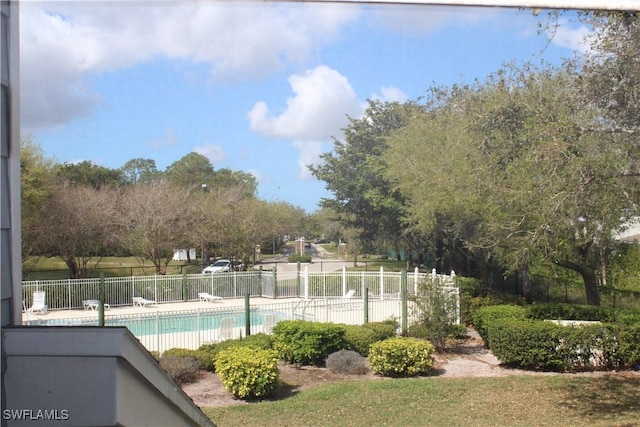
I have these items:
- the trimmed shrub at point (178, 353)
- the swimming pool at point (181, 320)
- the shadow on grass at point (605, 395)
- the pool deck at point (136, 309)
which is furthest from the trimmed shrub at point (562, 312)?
the trimmed shrub at point (178, 353)

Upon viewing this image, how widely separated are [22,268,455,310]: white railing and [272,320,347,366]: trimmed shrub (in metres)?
1.76

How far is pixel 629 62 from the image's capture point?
15.1ft

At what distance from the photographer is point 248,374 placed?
5645 mm

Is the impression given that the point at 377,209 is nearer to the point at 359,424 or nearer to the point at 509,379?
the point at 509,379

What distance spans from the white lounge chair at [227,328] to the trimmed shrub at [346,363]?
5.84 ft

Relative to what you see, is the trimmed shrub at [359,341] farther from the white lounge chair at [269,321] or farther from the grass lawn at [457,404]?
the white lounge chair at [269,321]

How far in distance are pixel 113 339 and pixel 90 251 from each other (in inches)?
249

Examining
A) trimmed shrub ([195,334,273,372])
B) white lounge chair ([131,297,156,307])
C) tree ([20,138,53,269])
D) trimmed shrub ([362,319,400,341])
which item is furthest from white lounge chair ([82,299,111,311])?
trimmed shrub ([362,319,400,341])

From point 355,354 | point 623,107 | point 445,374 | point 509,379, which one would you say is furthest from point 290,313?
point 623,107

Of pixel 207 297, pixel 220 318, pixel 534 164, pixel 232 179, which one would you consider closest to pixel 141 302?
pixel 207 297

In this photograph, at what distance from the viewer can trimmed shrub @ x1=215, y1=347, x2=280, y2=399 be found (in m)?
5.65

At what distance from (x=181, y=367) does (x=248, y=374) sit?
1012 mm

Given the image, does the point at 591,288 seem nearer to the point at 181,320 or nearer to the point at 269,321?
A: the point at 269,321

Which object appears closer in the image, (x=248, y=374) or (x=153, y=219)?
(x=248, y=374)
